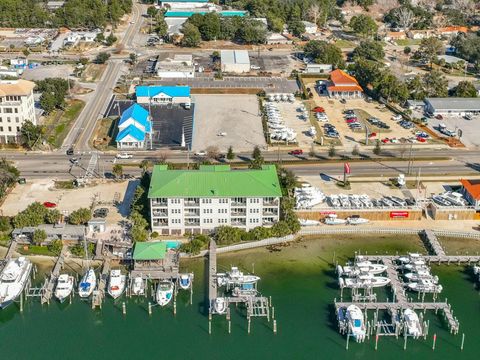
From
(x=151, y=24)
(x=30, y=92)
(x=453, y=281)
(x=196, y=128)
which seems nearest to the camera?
(x=453, y=281)

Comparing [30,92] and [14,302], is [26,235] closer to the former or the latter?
[14,302]

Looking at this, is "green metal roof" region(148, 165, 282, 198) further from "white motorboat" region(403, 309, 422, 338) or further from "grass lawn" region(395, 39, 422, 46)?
"grass lawn" region(395, 39, 422, 46)

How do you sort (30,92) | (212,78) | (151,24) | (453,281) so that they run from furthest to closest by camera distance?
(151,24), (212,78), (30,92), (453,281)

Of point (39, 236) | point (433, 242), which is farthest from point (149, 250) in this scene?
point (433, 242)

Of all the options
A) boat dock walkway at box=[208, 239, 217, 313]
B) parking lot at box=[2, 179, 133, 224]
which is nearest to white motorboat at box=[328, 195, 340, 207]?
boat dock walkway at box=[208, 239, 217, 313]

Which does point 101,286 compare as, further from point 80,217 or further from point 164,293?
point 80,217

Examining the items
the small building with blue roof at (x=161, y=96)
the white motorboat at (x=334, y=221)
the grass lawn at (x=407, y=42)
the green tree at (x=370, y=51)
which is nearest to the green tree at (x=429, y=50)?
the green tree at (x=370, y=51)

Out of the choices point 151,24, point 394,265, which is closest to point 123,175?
point 394,265
